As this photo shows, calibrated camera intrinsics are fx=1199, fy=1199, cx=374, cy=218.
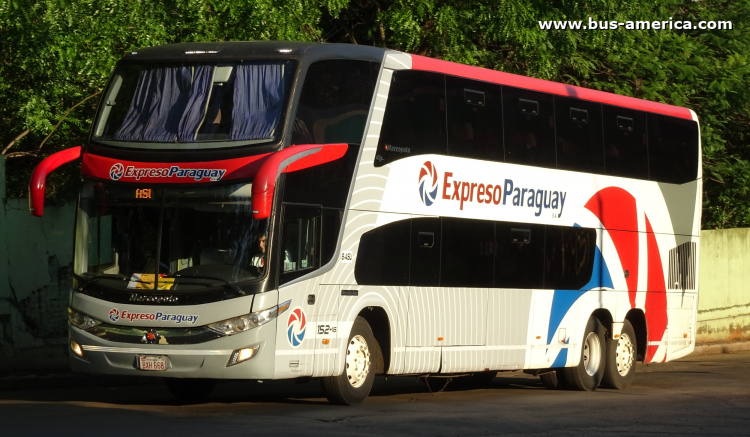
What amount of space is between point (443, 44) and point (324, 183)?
25.4 feet

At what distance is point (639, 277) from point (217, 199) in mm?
8104

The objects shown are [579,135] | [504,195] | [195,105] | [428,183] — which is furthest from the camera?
[579,135]

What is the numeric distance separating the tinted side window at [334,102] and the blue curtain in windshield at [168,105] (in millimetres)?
1049

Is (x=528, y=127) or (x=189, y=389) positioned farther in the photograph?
(x=528, y=127)

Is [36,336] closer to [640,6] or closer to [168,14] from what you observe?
[168,14]

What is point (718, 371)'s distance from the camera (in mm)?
19703

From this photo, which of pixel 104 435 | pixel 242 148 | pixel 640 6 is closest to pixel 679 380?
pixel 640 6

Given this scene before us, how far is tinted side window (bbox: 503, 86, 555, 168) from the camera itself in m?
15.2

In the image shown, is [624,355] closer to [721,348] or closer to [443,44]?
[443,44]

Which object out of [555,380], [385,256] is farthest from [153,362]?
[555,380]

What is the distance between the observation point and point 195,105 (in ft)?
40.2

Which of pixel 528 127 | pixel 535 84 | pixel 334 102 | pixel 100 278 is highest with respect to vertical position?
pixel 535 84

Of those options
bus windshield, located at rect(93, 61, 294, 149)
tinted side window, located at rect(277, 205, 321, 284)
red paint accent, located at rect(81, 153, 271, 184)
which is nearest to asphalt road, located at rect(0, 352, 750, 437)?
tinted side window, located at rect(277, 205, 321, 284)

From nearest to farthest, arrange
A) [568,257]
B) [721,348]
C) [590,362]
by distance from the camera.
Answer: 1. [568,257]
2. [590,362]
3. [721,348]
